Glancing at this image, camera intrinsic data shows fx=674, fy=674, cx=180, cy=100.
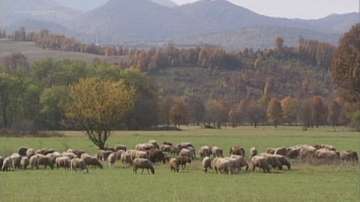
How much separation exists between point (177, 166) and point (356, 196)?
16.2 meters

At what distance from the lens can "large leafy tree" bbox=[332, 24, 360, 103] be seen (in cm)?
5381

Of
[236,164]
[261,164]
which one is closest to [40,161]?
[236,164]

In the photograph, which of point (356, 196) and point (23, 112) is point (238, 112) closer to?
point (23, 112)

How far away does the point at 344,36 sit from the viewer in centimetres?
5469

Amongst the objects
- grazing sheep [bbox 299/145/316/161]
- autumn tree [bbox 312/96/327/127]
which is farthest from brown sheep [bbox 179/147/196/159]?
autumn tree [bbox 312/96/327/127]

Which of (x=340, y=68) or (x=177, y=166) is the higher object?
(x=340, y=68)

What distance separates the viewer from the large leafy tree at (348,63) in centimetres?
5381

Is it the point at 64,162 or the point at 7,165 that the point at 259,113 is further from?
the point at 7,165

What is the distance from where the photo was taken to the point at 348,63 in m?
54.0

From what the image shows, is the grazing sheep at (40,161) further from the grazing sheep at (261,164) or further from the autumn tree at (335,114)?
the autumn tree at (335,114)

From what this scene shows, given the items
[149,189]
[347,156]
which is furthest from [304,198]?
[347,156]

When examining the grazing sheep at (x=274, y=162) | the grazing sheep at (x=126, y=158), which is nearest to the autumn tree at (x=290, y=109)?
the grazing sheep at (x=126, y=158)

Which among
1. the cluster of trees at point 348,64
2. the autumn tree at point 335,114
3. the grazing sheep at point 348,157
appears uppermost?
the cluster of trees at point 348,64

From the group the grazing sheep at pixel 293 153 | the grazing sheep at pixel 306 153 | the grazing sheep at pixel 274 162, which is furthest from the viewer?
the grazing sheep at pixel 293 153
